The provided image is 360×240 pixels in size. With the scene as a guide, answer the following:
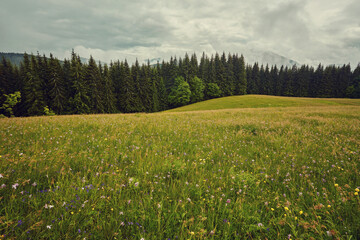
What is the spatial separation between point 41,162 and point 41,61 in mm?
56978

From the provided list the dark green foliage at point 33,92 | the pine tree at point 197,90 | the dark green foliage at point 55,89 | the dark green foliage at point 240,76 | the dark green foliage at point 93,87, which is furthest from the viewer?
the dark green foliage at point 240,76

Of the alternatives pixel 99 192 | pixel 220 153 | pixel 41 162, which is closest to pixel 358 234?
pixel 220 153

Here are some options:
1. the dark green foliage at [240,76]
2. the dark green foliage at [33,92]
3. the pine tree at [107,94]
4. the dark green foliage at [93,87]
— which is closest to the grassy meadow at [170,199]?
the dark green foliage at [33,92]

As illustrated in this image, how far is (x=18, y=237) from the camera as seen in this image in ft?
5.39

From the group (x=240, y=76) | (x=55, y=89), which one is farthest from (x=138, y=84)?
(x=240, y=76)

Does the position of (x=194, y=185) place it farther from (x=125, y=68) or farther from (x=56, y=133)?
(x=125, y=68)

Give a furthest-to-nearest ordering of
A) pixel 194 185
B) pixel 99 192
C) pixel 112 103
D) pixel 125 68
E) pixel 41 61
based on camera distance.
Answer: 1. pixel 125 68
2. pixel 112 103
3. pixel 41 61
4. pixel 194 185
5. pixel 99 192

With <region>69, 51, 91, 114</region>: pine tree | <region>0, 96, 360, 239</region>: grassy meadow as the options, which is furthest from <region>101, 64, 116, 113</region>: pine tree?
<region>0, 96, 360, 239</region>: grassy meadow

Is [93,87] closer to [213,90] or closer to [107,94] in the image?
[107,94]

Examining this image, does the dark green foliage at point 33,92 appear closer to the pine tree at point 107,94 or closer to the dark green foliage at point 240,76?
the pine tree at point 107,94

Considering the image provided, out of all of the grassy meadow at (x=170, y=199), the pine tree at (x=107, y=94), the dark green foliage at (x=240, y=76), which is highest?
the dark green foliage at (x=240, y=76)

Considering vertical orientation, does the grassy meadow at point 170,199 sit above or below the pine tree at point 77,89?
below

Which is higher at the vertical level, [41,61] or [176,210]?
[41,61]

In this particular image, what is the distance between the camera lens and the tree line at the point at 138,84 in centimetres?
4141
